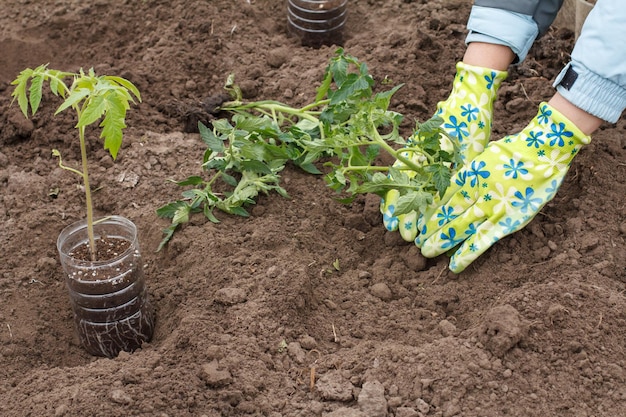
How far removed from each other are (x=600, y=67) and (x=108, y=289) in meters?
1.64

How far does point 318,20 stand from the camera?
3.94 m

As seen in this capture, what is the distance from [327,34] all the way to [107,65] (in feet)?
3.52

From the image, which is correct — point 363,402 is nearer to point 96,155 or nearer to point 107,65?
point 96,155

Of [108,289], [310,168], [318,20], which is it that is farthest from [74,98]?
[318,20]

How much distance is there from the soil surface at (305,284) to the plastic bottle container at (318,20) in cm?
19

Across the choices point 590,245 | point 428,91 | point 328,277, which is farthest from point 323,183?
point 590,245

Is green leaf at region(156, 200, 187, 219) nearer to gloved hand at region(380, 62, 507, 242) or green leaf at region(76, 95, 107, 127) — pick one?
gloved hand at region(380, 62, 507, 242)

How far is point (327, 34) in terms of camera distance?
13.1 ft

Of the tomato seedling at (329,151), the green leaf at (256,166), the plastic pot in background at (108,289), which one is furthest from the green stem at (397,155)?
the plastic pot in background at (108,289)

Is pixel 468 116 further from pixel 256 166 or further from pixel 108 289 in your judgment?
pixel 108 289

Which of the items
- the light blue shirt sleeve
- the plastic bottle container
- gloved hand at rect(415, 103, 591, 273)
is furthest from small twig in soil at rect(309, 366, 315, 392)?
the plastic bottle container

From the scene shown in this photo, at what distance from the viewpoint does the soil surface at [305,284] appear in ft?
7.29

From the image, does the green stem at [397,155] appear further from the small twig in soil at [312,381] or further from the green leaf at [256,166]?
the small twig in soil at [312,381]

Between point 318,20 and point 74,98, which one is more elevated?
point 74,98
